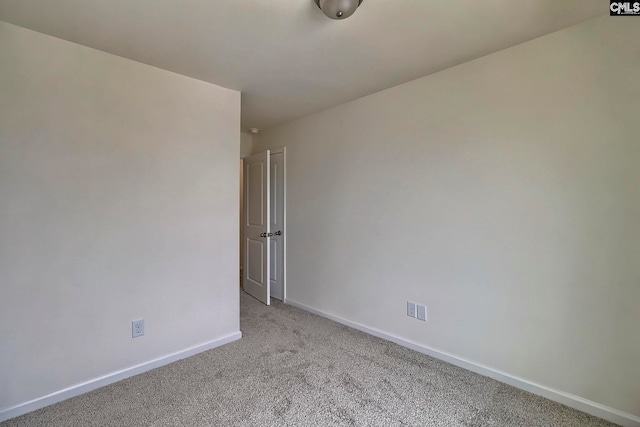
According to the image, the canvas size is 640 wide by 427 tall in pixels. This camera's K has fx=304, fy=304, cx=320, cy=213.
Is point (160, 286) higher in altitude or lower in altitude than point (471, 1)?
lower

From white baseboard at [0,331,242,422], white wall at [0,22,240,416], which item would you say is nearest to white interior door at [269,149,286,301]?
white wall at [0,22,240,416]

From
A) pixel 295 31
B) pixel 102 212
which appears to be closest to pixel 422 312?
pixel 295 31

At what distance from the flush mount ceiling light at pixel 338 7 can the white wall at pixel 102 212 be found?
1442mm

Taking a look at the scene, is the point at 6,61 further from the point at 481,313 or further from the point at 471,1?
the point at 481,313

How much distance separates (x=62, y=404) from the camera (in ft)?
6.23

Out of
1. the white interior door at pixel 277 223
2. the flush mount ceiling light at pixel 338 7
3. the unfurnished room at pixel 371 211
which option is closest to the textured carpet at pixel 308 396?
the unfurnished room at pixel 371 211

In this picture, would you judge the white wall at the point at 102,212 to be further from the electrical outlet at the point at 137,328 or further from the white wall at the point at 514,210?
the white wall at the point at 514,210

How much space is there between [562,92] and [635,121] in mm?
398

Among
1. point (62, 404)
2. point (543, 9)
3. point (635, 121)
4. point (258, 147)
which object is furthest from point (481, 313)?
point (258, 147)

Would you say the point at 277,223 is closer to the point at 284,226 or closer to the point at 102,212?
the point at 284,226

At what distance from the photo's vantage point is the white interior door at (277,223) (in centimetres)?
393

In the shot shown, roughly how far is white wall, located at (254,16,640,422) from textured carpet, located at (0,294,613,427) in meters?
0.28

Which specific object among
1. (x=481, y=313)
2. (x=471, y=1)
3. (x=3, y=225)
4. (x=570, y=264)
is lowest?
(x=481, y=313)

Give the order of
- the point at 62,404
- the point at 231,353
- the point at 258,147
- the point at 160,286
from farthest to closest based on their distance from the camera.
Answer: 1. the point at 258,147
2. the point at 231,353
3. the point at 160,286
4. the point at 62,404
